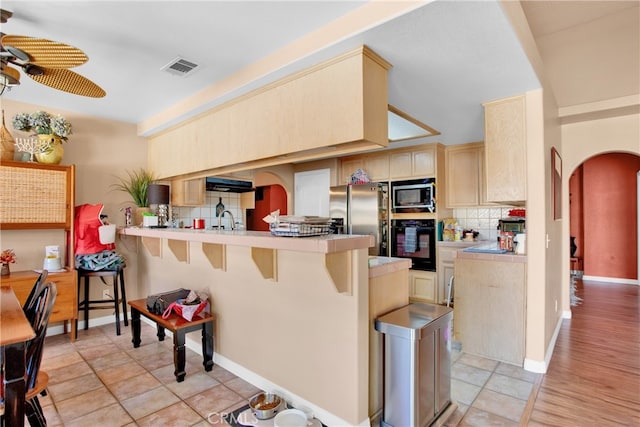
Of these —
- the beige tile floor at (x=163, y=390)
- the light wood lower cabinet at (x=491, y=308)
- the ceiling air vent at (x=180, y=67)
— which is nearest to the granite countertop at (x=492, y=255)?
the light wood lower cabinet at (x=491, y=308)

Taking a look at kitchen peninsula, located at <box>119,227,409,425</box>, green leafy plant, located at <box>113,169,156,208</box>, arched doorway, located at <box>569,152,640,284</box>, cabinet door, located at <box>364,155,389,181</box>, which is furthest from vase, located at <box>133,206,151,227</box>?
arched doorway, located at <box>569,152,640,284</box>

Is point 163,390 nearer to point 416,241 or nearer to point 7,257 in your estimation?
point 7,257

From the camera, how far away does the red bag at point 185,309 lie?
2.70 meters

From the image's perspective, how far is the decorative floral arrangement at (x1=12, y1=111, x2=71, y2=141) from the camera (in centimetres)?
335

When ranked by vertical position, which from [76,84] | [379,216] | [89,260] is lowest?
[89,260]

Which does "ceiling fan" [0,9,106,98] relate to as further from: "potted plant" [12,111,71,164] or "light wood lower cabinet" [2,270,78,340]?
"light wood lower cabinet" [2,270,78,340]

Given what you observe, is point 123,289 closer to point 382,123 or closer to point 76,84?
point 76,84

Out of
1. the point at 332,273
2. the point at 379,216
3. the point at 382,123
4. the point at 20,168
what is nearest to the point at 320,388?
the point at 332,273

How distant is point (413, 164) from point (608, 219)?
4615mm

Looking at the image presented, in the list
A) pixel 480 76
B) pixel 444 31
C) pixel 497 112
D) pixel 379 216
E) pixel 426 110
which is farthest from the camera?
pixel 379 216

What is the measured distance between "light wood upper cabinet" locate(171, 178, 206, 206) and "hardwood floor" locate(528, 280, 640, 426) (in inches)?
158

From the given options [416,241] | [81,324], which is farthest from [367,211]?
[81,324]

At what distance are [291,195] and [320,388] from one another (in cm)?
426

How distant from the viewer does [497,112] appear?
2.90 metres
